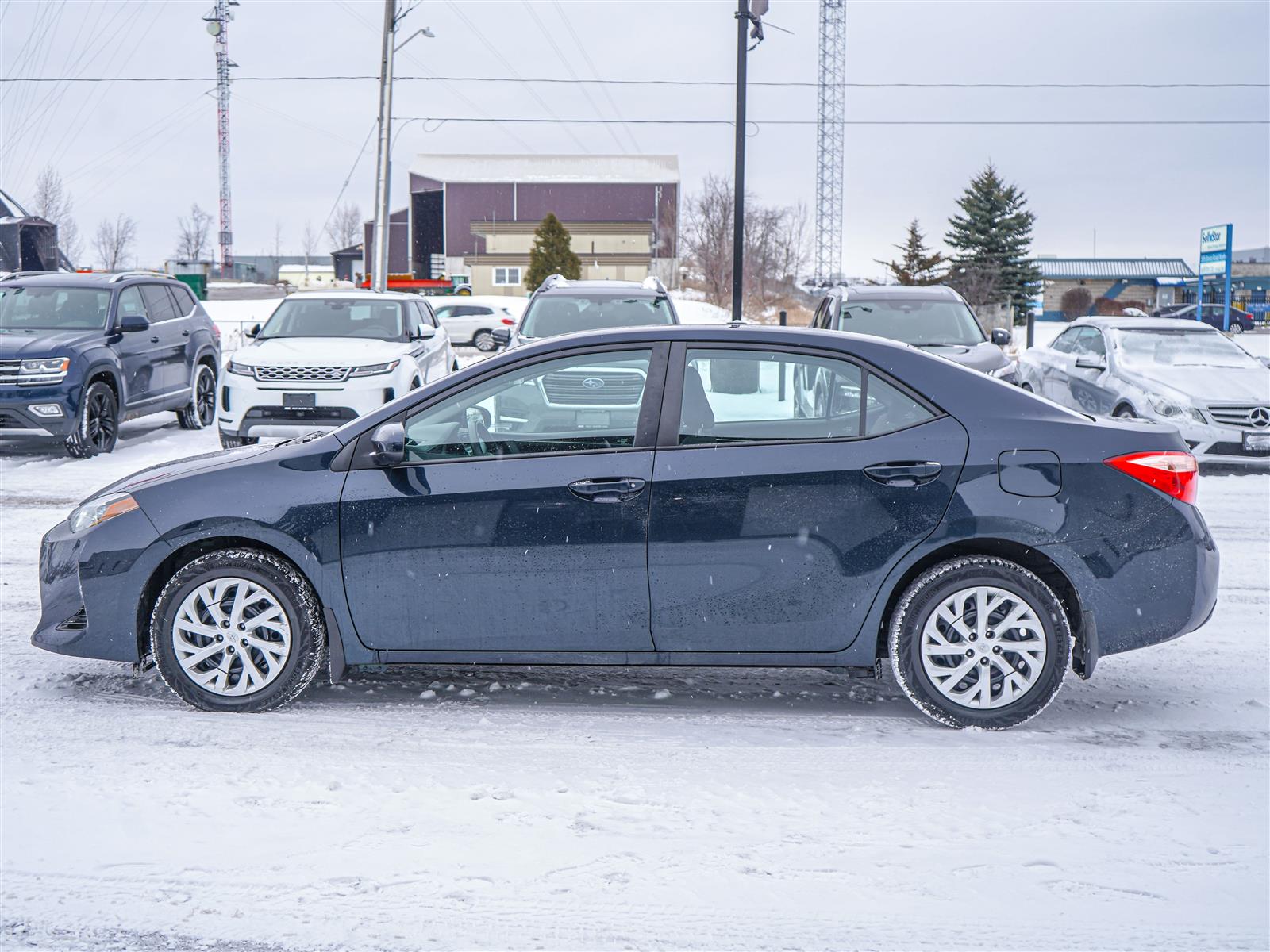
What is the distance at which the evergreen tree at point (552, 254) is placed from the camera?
57344mm

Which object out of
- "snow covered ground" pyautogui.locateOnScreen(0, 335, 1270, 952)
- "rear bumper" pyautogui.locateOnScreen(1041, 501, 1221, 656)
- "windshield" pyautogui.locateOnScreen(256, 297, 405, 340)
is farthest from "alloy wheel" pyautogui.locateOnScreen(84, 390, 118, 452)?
"rear bumper" pyautogui.locateOnScreen(1041, 501, 1221, 656)

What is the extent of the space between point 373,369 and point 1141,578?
849cm

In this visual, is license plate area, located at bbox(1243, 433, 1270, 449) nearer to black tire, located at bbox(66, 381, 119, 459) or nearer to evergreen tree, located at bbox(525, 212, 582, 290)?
black tire, located at bbox(66, 381, 119, 459)

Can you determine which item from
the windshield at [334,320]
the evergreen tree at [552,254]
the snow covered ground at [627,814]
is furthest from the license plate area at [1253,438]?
the evergreen tree at [552,254]

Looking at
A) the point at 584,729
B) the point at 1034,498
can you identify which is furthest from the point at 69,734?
the point at 1034,498

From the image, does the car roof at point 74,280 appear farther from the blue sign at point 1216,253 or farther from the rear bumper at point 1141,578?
the blue sign at point 1216,253

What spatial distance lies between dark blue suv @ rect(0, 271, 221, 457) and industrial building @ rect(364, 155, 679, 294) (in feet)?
188

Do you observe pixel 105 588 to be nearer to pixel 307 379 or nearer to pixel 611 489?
pixel 611 489

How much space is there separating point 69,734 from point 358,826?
1544 mm

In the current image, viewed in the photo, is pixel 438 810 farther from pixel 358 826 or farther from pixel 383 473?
pixel 383 473

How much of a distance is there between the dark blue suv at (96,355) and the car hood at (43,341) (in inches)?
0.4

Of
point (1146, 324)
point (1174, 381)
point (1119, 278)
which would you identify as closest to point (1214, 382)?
point (1174, 381)

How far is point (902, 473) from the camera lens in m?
4.66

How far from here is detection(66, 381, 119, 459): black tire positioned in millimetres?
12023
